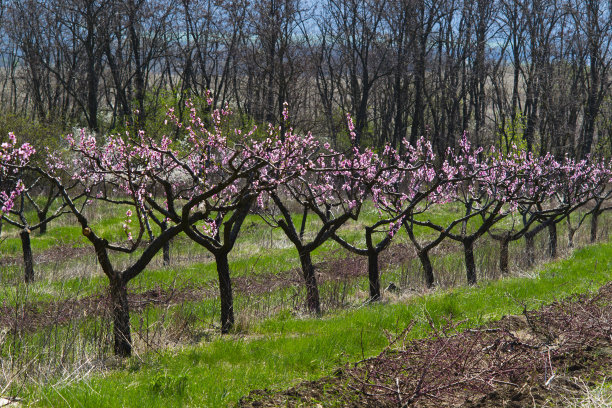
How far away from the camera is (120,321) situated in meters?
6.44

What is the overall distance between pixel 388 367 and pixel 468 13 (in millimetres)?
32292

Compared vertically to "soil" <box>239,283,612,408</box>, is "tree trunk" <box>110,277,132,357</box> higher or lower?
higher

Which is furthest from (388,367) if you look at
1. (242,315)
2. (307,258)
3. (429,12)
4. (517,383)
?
(429,12)

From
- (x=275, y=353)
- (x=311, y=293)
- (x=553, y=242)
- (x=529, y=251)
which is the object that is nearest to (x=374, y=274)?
(x=311, y=293)

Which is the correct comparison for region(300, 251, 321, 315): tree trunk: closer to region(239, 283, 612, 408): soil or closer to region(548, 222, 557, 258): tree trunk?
region(239, 283, 612, 408): soil

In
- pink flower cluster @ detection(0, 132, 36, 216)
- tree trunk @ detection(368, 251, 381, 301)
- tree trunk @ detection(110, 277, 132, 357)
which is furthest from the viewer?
tree trunk @ detection(368, 251, 381, 301)

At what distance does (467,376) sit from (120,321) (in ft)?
13.2

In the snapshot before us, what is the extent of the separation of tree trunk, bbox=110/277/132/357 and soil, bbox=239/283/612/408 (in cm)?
219

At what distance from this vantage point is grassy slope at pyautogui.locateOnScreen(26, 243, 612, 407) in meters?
4.68

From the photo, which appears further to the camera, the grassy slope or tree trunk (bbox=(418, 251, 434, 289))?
tree trunk (bbox=(418, 251, 434, 289))

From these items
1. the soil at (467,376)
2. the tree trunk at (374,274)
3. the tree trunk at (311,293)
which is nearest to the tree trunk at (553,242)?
the tree trunk at (374,274)

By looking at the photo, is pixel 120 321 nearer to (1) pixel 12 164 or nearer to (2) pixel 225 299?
(2) pixel 225 299

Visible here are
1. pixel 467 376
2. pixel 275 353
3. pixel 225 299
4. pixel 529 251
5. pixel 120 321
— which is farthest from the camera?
pixel 529 251

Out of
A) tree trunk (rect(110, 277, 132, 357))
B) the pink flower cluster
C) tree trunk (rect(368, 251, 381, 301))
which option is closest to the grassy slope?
tree trunk (rect(110, 277, 132, 357))
